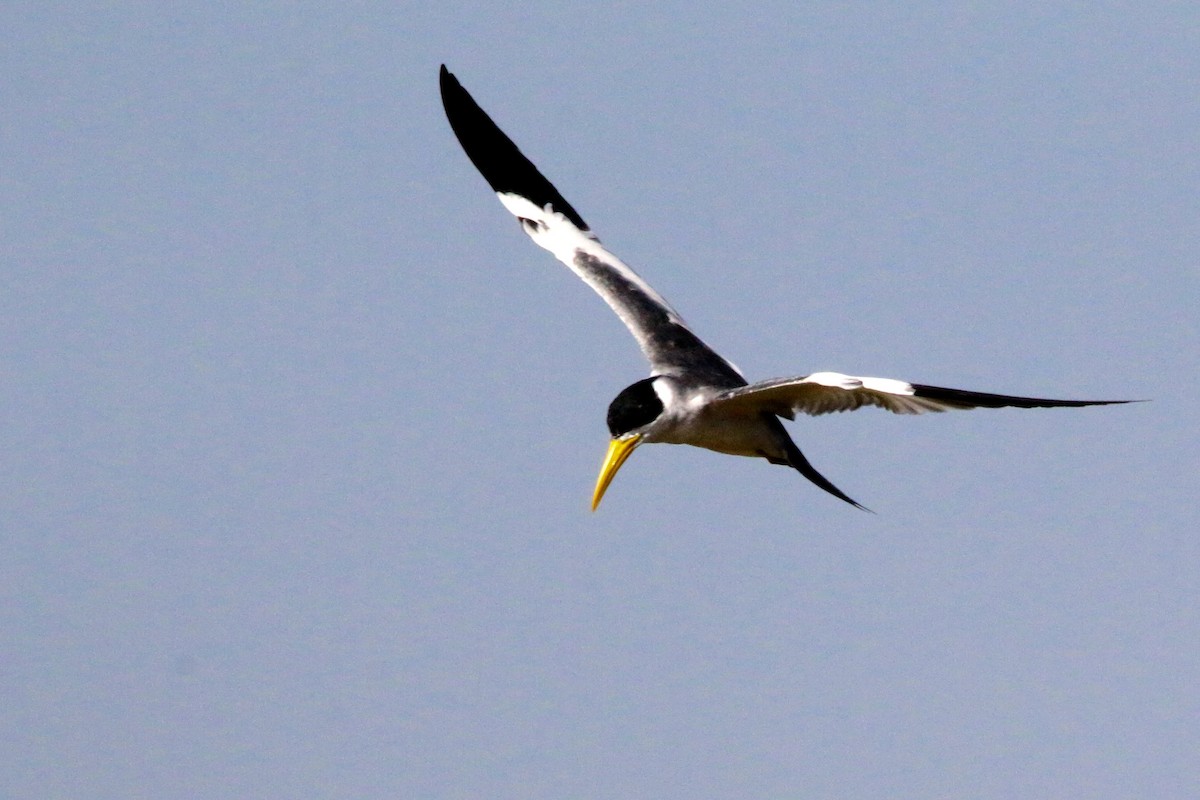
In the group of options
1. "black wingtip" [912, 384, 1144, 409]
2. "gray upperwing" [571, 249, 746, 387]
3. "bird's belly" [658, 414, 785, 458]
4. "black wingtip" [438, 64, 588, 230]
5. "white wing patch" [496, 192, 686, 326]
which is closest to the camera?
"black wingtip" [912, 384, 1144, 409]

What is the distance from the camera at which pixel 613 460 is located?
1472cm

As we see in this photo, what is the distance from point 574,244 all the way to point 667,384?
5.11 meters

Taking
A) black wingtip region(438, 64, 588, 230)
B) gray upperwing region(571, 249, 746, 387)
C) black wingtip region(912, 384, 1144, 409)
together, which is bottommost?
black wingtip region(912, 384, 1144, 409)

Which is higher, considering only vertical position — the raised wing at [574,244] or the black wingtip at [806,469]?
the raised wing at [574,244]

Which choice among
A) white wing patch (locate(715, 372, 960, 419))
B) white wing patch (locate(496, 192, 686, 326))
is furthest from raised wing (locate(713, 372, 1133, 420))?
white wing patch (locate(496, 192, 686, 326))

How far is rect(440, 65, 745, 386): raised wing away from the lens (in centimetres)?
1670

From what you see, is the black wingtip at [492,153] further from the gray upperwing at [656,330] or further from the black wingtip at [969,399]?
the black wingtip at [969,399]

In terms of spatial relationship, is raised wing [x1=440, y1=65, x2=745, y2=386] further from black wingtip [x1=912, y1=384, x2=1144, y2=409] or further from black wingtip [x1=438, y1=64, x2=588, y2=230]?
black wingtip [x1=912, y1=384, x2=1144, y2=409]

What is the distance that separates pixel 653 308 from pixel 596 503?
3.93 meters

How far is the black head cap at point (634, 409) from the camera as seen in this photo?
14.6m

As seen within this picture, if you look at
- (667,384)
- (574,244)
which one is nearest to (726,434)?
(667,384)

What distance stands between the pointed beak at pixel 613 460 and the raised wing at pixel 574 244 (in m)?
1.28

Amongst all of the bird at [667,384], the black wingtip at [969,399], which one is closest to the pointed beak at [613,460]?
the bird at [667,384]

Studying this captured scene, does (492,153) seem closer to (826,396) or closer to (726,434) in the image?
(726,434)
